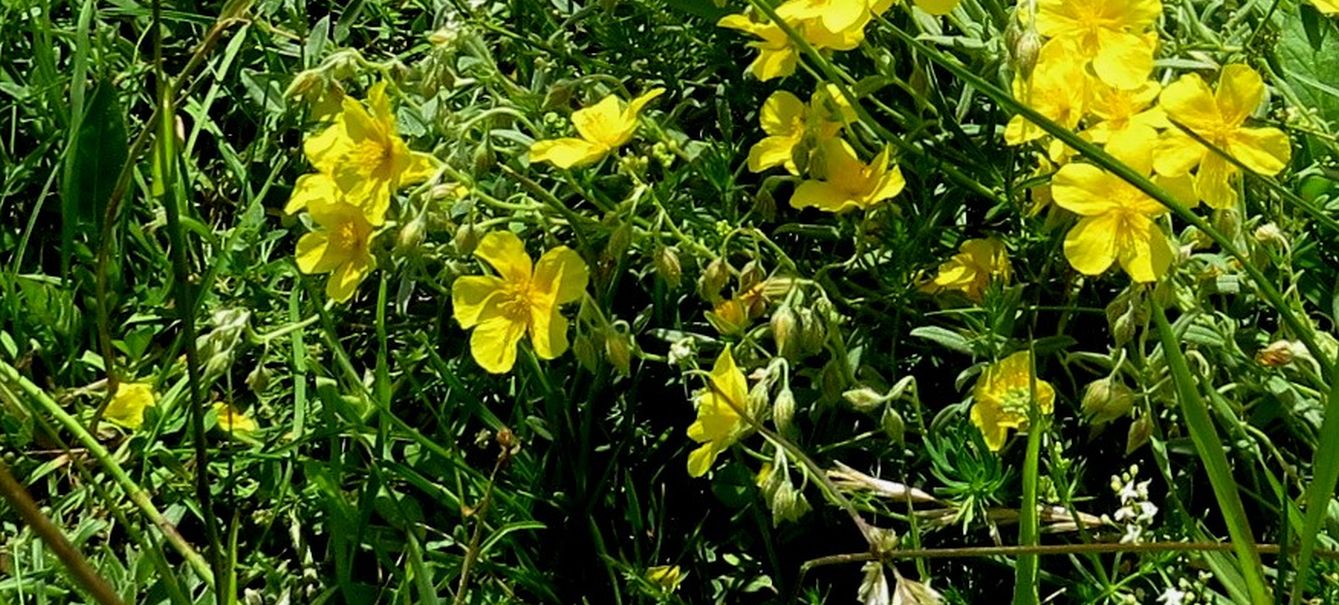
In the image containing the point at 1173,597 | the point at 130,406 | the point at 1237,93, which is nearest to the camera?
the point at 1173,597

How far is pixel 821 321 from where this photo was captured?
167 cm

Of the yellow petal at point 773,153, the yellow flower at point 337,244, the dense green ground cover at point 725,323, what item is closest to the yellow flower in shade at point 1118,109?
the dense green ground cover at point 725,323

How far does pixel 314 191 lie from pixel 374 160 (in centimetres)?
11

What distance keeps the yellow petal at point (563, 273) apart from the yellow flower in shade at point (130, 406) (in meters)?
0.59

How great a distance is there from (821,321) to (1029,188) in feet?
0.85

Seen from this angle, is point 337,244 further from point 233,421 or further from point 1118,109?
point 1118,109

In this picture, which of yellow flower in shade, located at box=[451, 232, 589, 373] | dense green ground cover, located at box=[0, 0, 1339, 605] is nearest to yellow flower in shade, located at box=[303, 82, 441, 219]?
dense green ground cover, located at box=[0, 0, 1339, 605]

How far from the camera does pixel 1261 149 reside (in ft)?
5.14

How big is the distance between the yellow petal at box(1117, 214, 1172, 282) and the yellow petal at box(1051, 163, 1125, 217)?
0.03m

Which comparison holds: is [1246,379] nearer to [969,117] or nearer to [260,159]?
[969,117]

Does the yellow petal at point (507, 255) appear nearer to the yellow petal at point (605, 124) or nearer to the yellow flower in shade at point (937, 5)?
the yellow petal at point (605, 124)

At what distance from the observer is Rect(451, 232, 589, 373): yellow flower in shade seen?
1.72 metres

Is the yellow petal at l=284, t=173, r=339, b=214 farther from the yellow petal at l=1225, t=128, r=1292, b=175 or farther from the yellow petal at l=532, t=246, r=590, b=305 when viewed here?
the yellow petal at l=1225, t=128, r=1292, b=175

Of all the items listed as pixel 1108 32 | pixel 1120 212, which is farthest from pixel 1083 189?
pixel 1108 32
